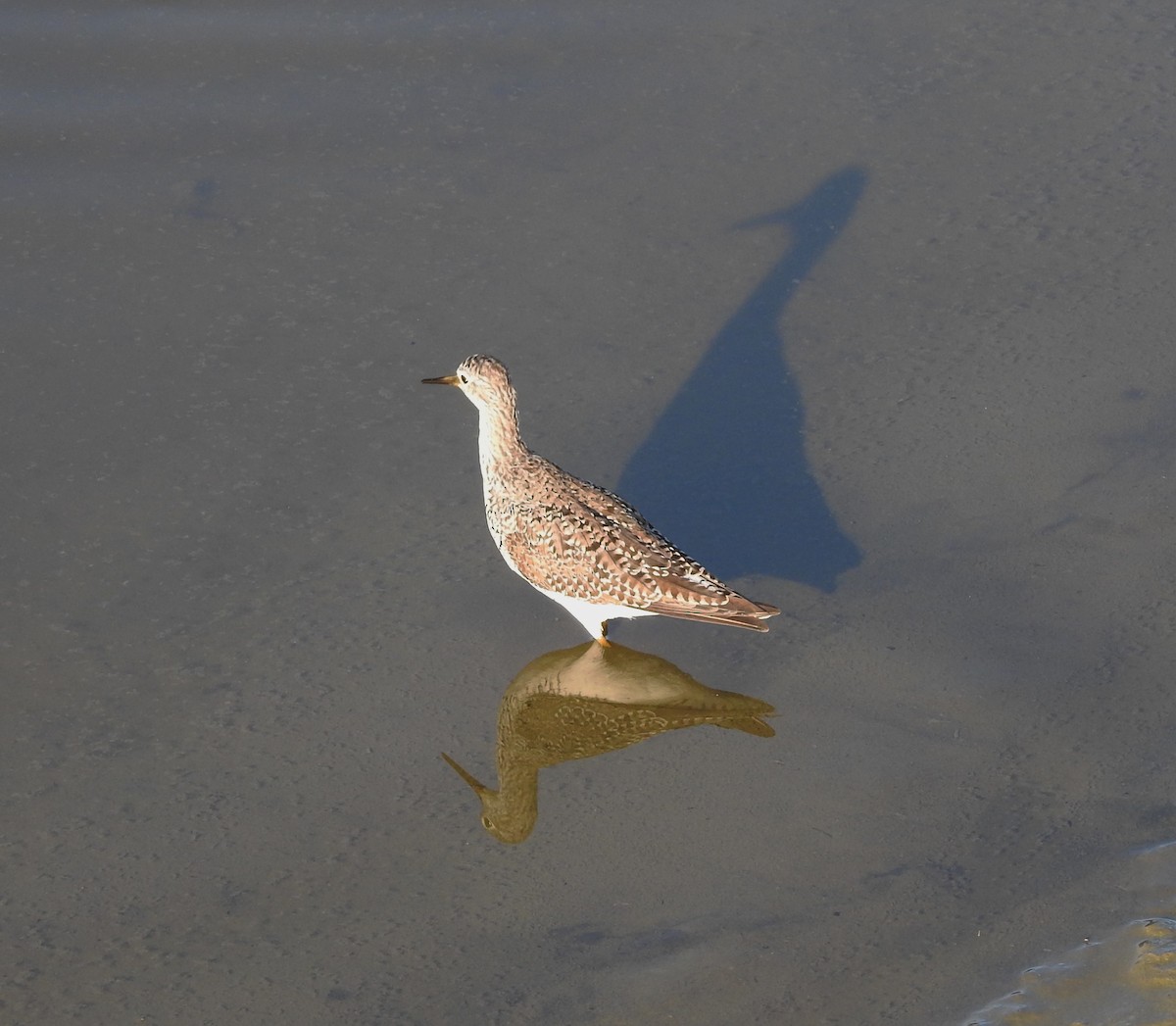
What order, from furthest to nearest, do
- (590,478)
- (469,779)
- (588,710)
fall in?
(590,478) < (588,710) < (469,779)

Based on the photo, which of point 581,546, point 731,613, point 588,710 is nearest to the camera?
point 731,613

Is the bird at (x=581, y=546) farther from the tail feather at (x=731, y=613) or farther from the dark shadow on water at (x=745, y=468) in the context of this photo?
the dark shadow on water at (x=745, y=468)

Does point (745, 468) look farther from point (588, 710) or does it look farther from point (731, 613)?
point (588, 710)

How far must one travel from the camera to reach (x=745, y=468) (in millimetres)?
8336

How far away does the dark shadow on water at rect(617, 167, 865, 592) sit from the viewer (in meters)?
7.84

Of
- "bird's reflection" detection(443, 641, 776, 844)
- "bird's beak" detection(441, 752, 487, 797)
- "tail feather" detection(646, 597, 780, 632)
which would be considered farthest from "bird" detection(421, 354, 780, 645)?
"bird's beak" detection(441, 752, 487, 797)

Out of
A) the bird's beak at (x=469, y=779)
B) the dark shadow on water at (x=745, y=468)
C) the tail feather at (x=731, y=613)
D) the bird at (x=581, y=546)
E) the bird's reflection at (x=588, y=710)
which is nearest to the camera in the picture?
the bird's beak at (x=469, y=779)

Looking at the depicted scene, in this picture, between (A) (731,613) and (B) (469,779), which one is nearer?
(B) (469,779)

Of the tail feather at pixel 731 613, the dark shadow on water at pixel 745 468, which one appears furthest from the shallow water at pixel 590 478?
the tail feather at pixel 731 613

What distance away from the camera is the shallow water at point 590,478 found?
20.0 feet

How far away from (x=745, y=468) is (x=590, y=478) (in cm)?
79

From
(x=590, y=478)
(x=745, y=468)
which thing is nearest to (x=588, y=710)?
(x=590, y=478)

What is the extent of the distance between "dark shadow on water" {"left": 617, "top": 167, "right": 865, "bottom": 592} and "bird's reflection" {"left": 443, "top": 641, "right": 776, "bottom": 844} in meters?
0.69

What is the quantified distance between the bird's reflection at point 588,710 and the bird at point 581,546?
231 millimetres
